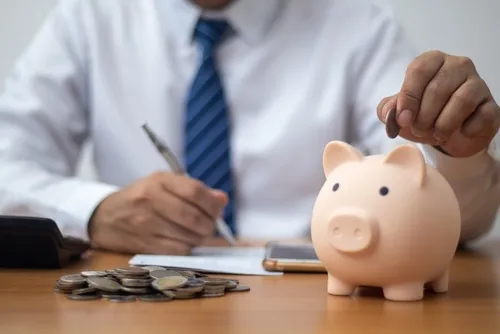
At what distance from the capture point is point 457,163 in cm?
85

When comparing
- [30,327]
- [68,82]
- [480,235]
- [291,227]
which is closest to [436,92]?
[30,327]

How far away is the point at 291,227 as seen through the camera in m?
1.26

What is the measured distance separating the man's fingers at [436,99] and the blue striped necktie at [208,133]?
0.65 m

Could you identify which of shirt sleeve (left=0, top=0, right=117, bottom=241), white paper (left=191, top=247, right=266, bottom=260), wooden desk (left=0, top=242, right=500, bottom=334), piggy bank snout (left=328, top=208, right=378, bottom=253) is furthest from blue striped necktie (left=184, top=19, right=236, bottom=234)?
piggy bank snout (left=328, top=208, right=378, bottom=253)

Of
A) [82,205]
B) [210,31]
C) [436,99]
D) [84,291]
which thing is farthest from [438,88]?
[210,31]

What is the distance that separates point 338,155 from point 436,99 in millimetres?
102

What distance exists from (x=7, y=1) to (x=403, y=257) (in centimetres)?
151

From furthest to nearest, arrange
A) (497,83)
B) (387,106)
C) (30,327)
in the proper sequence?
(497,83) → (387,106) → (30,327)

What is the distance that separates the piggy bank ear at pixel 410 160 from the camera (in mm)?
539

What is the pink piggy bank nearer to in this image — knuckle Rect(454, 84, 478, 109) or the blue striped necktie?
knuckle Rect(454, 84, 478, 109)

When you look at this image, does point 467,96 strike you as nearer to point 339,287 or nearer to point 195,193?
point 339,287

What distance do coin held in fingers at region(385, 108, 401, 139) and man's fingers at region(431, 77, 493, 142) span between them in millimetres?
47

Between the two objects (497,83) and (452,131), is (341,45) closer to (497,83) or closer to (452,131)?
(497,83)

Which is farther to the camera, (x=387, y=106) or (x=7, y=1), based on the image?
(x=7, y=1)
